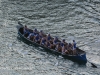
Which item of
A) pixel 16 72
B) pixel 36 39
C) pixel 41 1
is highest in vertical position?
pixel 41 1

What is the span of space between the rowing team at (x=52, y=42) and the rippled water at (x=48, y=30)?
1.23m

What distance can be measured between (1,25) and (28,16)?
253 inches

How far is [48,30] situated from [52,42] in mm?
8109

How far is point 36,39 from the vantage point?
4434 cm

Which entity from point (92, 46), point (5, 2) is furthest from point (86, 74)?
point (5, 2)

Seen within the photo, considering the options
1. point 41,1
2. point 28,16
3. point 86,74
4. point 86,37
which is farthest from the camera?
point 41,1

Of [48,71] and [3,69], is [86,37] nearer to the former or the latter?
[48,71]

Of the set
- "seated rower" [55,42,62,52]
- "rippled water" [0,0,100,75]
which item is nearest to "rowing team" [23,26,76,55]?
"seated rower" [55,42,62,52]

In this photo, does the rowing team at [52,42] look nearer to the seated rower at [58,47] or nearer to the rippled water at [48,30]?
the seated rower at [58,47]

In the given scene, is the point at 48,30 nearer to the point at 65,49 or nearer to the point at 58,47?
the point at 58,47

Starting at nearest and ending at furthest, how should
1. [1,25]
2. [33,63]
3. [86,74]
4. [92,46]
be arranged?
1. [86,74]
2. [33,63]
3. [92,46]
4. [1,25]

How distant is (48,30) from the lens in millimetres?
50250

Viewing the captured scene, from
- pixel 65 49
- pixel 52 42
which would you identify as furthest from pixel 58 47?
pixel 52 42

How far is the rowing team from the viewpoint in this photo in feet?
130
